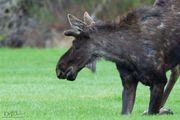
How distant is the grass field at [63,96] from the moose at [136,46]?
647mm

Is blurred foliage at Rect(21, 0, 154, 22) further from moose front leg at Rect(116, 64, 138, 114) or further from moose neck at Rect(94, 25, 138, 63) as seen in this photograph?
moose neck at Rect(94, 25, 138, 63)

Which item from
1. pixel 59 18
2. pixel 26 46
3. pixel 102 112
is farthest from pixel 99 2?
pixel 102 112

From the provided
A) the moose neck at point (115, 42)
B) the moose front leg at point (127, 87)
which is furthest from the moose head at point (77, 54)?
the moose front leg at point (127, 87)

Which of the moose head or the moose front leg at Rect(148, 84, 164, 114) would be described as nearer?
the moose front leg at Rect(148, 84, 164, 114)

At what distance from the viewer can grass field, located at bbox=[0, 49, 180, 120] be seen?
47.4ft

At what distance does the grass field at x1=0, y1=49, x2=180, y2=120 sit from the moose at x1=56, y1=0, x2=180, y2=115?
0.65 m

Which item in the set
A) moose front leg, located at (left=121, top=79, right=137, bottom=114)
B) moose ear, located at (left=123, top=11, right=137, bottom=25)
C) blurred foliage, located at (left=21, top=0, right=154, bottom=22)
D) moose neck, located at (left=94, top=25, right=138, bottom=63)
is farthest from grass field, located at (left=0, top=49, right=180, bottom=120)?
Result: blurred foliage, located at (left=21, top=0, right=154, bottom=22)

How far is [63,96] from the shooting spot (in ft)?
59.8

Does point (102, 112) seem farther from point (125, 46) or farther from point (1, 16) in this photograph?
point (1, 16)

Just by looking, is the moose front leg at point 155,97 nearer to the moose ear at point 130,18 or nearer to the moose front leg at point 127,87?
the moose front leg at point 127,87

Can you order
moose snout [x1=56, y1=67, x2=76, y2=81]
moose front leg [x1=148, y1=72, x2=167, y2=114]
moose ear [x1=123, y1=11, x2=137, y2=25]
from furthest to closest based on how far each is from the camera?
moose ear [x1=123, y1=11, x2=137, y2=25] < moose snout [x1=56, y1=67, x2=76, y2=81] < moose front leg [x1=148, y1=72, x2=167, y2=114]

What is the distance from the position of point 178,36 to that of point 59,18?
109 ft

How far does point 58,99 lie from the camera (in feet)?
57.3

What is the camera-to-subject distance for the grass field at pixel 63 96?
47.4 ft
